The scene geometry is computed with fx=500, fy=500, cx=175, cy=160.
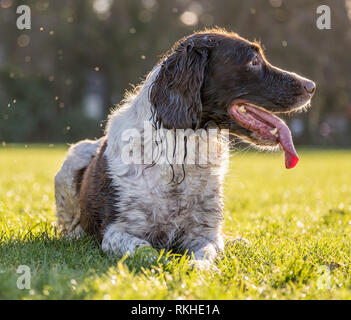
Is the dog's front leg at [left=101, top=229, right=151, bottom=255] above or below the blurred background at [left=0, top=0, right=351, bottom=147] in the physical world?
below

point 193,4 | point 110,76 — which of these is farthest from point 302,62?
point 110,76

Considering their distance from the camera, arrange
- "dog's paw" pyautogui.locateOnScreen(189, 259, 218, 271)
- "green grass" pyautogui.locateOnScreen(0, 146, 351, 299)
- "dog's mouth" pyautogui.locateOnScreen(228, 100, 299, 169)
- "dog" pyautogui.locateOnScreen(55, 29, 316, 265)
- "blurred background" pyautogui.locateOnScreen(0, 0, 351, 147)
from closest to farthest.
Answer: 1. "green grass" pyautogui.locateOnScreen(0, 146, 351, 299)
2. "dog's paw" pyautogui.locateOnScreen(189, 259, 218, 271)
3. "dog" pyautogui.locateOnScreen(55, 29, 316, 265)
4. "dog's mouth" pyautogui.locateOnScreen(228, 100, 299, 169)
5. "blurred background" pyautogui.locateOnScreen(0, 0, 351, 147)

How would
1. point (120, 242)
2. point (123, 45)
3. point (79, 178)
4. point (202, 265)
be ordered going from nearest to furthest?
1. point (202, 265)
2. point (120, 242)
3. point (79, 178)
4. point (123, 45)

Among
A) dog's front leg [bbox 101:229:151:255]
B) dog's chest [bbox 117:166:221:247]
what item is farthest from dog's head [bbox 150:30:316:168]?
dog's front leg [bbox 101:229:151:255]

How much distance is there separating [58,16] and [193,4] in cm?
857

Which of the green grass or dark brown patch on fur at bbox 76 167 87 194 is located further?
dark brown patch on fur at bbox 76 167 87 194

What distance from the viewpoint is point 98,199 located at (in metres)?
4.08

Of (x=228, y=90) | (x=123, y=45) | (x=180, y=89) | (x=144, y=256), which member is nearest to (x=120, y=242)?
(x=144, y=256)

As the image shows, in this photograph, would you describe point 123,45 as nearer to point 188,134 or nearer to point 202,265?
Answer: point 188,134

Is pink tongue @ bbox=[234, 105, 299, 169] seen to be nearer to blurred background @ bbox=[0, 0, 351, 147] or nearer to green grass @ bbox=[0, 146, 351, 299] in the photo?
green grass @ bbox=[0, 146, 351, 299]

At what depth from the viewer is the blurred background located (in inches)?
1118

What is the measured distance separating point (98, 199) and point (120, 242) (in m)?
0.53

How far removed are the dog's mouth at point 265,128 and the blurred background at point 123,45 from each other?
24263 mm

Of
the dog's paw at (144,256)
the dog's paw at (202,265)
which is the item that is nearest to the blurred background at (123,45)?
the dog's paw at (144,256)
